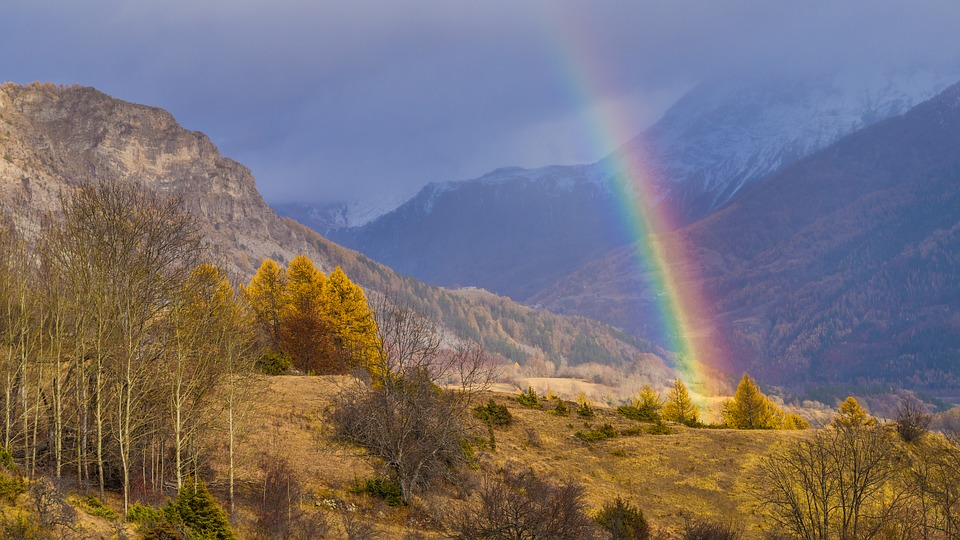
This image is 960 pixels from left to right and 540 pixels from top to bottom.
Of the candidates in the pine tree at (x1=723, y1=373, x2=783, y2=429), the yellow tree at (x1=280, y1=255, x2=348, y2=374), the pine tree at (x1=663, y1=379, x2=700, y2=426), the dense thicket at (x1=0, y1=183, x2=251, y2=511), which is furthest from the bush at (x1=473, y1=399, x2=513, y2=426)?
the pine tree at (x1=723, y1=373, x2=783, y2=429)

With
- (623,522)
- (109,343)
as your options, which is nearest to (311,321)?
(109,343)

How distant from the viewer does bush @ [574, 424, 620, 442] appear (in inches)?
1639

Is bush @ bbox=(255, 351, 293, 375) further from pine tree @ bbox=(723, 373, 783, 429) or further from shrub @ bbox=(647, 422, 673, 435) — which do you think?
pine tree @ bbox=(723, 373, 783, 429)

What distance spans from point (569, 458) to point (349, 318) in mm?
27071

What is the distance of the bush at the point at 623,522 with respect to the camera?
26.7 metres

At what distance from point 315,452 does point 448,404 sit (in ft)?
23.8

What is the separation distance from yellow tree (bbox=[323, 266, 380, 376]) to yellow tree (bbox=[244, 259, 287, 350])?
6381 mm

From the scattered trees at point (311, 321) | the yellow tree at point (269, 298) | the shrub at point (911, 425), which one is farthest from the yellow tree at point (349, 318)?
the shrub at point (911, 425)

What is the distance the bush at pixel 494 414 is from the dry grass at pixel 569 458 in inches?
34.9

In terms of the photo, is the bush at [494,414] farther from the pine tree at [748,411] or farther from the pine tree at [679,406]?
the pine tree at [748,411]

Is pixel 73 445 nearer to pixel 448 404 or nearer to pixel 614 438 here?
pixel 448 404

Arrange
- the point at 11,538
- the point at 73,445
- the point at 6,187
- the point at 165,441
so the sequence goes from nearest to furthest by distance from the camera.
→ the point at 11,538, the point at 73,445, the point at 165,441, the point at 6,187

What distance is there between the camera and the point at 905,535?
24.8m

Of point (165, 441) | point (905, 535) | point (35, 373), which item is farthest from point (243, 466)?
point (905, 535)
